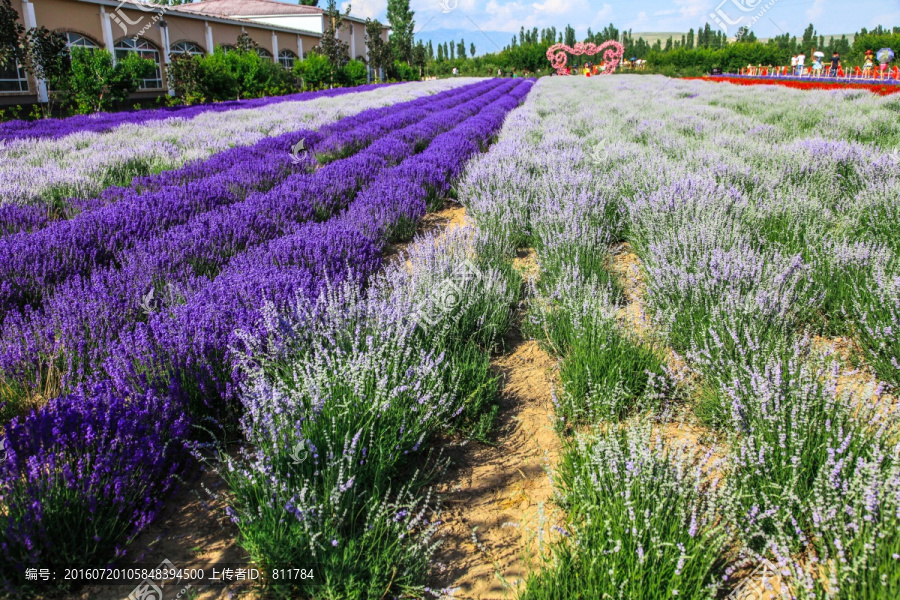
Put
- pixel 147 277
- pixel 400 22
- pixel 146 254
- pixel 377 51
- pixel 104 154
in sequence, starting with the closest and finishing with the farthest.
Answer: pixel 147 277 → pixel 146 254 → pixel 104 154 → pixel 377 51 → pixel 400 22

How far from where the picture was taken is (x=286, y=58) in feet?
120

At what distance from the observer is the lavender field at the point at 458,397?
1556 mm

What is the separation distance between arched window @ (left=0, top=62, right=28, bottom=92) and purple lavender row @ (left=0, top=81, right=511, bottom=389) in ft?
60.0

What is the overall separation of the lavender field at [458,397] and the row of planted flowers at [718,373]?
0.02 m

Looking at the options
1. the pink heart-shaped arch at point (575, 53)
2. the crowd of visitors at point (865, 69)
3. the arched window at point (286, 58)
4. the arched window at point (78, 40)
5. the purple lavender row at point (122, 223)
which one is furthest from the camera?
the pink heart-shaped arch at point (575, 53)

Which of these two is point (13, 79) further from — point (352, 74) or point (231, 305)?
point (231, 305)

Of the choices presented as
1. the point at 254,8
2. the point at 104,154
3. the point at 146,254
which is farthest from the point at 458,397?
the point at 254,8

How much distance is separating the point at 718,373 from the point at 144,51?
28.2 m

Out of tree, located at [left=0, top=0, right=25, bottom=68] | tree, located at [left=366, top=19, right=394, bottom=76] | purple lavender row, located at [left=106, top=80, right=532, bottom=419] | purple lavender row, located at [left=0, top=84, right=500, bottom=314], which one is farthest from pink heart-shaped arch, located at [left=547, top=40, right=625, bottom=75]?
purple lavender row, located at [left=106, top=80, right=532, bottom=419]

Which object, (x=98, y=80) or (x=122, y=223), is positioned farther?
(x=98, y=80)

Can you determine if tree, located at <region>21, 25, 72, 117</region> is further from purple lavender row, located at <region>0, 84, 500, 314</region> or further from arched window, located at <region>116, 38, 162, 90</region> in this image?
purple lavender row, located at <region>0, 84, 500, 314</region>

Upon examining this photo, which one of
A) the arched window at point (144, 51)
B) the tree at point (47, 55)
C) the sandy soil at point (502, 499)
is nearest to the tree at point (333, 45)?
the arched window at point (144, 51)

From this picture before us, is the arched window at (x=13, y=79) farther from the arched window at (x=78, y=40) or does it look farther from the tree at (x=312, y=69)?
the tree at (x=312, y=69)

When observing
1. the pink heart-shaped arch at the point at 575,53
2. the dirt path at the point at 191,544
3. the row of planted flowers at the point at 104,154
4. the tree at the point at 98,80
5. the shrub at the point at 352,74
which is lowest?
the dirt path at the point at 191,544
